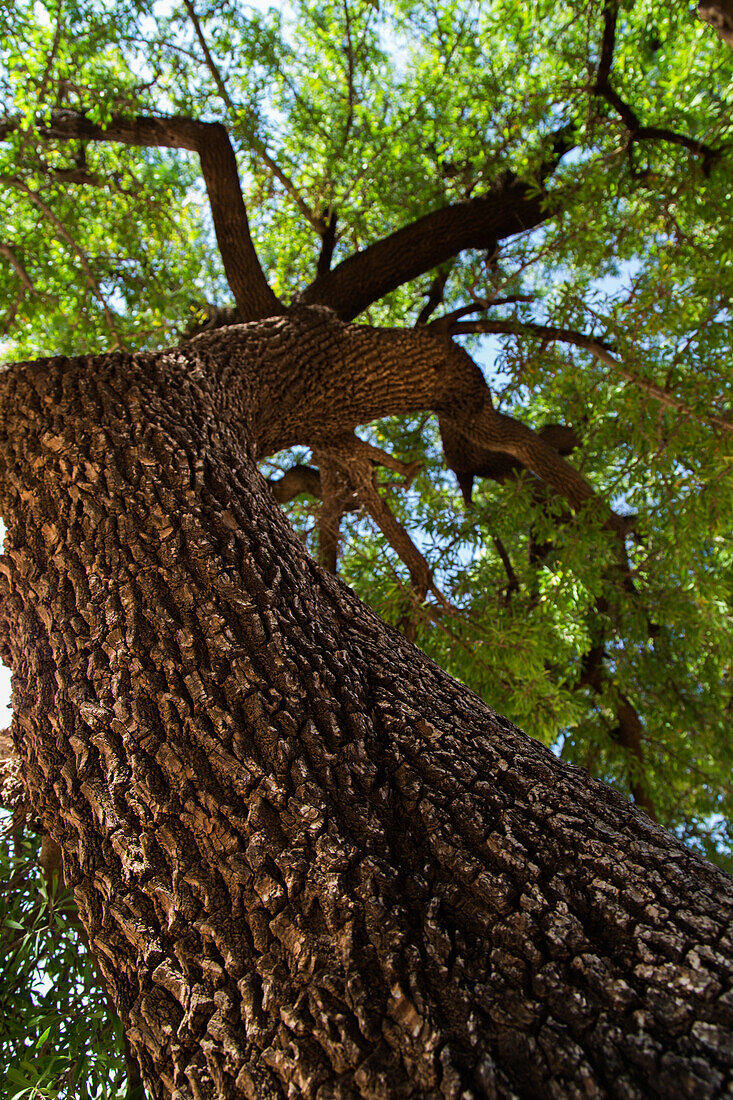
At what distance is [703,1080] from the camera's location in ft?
2.34

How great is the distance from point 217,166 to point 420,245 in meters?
1.29

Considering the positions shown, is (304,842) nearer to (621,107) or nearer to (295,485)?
(295,485)

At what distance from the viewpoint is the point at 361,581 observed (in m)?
4.07

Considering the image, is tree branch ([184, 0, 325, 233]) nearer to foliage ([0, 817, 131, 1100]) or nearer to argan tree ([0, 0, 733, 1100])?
argan tree ([0, 0, 733, 1100])

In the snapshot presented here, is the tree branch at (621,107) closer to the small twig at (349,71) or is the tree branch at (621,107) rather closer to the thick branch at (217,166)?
the small twig at (349,71)

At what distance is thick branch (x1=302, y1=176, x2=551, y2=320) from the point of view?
13.3 feet

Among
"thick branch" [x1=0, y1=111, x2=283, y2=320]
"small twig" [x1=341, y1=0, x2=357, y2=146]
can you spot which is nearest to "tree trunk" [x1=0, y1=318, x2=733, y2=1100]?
"thick branch" [x1=0, y1=111, x2=283, y2=320]

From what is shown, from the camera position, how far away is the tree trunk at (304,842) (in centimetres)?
82

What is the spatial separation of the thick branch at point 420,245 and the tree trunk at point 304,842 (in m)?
2.67

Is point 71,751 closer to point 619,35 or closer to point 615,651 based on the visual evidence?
point 615,651

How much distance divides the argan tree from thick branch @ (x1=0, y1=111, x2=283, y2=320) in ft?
0.07

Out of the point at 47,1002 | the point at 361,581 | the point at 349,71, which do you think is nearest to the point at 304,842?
the point at 47,1002

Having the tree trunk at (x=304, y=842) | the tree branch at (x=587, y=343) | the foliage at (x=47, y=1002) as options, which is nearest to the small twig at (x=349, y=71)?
the tree branch at (x=587, y=343)

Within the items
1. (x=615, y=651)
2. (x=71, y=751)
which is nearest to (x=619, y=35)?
(x=615, y=651)
